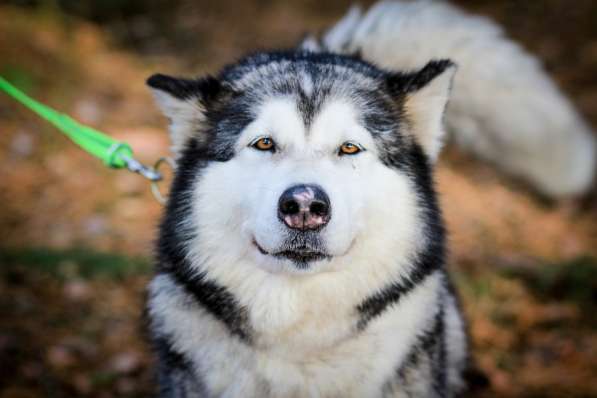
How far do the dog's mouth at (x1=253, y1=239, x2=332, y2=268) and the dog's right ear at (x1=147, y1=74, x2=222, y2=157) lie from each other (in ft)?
2.40

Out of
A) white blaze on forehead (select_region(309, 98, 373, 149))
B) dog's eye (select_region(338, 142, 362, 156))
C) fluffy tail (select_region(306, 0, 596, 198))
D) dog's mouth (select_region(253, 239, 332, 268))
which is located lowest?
dog's mouth (select_region(253, 239, 332, 268))

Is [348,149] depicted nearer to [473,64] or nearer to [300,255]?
[300,255]

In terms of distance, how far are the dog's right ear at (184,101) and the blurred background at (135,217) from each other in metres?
0.61

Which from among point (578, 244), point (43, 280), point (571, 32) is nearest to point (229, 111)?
point (43, 280)

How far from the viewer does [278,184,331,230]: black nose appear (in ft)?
7.67

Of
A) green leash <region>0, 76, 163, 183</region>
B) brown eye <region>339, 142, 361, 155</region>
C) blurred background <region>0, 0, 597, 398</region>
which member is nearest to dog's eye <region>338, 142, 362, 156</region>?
brown eye <region>339, 142, 361, 155</region>

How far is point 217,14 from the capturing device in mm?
11117

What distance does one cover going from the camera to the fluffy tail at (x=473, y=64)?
12.5ft

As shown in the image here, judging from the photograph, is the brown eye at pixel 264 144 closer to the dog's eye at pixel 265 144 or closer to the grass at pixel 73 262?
the dog's eye at pixel 265 144

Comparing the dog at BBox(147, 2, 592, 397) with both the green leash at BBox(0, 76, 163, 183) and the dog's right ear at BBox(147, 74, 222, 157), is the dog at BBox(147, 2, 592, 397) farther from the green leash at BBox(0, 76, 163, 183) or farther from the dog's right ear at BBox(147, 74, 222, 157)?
the green leash at BBox(0, 76, 163, 183)

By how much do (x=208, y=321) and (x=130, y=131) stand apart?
5243mm

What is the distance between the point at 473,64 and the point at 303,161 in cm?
187

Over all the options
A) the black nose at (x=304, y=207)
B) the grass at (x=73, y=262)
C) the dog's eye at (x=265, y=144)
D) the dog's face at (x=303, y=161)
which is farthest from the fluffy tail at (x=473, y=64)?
the grass at (x=73, y=262)

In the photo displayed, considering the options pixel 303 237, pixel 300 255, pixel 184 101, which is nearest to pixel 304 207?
pixel 303 237
